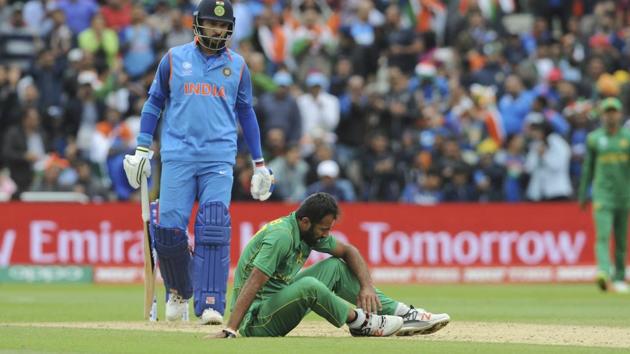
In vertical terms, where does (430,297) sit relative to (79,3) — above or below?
below

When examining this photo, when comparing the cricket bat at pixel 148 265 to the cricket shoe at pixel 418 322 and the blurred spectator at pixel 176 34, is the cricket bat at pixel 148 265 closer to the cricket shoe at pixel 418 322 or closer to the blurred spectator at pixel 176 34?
the cricket shoe at pixel 418 322

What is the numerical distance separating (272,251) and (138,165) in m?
2.38

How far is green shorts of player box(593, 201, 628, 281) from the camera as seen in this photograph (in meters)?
18.5

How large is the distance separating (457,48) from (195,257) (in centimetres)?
1548

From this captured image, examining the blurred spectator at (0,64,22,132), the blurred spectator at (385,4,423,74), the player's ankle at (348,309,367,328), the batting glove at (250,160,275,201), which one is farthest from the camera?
the blurred spectator at (385,4,423,74)

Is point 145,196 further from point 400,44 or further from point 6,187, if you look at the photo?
point 400,44

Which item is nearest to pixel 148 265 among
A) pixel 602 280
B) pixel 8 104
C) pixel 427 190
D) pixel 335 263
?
pixel 335 263

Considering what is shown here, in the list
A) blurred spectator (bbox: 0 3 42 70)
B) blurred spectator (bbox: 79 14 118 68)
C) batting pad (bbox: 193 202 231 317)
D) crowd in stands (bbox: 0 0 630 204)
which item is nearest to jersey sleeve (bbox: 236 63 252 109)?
batting pad (bbox: 193 202 231 317)

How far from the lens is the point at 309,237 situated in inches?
406

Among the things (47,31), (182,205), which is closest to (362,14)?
(47,31)

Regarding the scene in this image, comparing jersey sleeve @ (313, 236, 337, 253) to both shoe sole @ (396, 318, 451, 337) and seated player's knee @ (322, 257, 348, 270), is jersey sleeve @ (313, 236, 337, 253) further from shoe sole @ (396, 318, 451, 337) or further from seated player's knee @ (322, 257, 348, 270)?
shoe sole @ (396, 318, 451, 337)

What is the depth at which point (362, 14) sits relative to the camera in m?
25.7

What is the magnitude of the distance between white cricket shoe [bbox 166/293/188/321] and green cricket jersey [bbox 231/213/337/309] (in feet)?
5.90

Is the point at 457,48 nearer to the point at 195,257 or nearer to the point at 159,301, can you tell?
the point at 159,301
